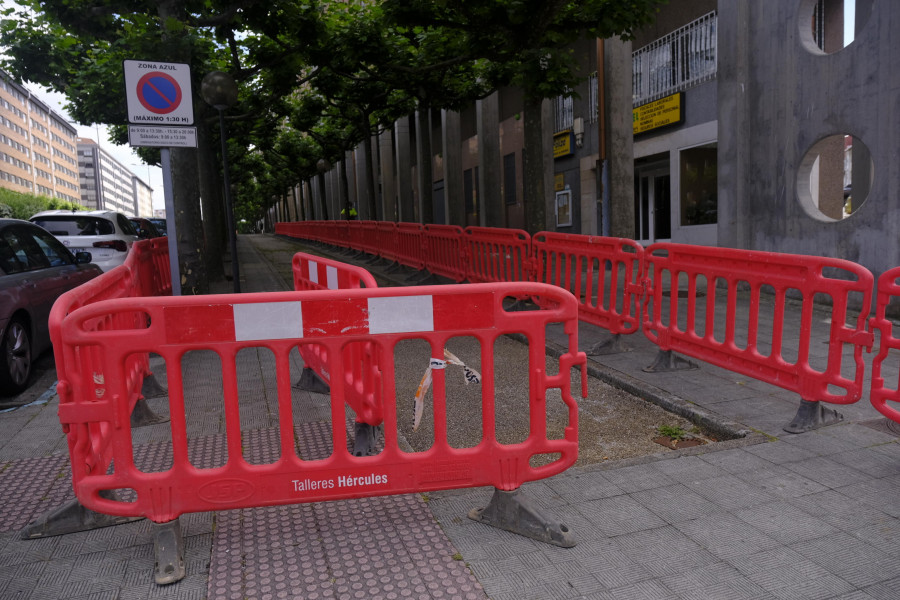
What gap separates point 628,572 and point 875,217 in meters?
7.60

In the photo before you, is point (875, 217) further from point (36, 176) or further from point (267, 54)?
point (36, 176)

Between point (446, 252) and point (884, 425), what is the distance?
27.4 ft

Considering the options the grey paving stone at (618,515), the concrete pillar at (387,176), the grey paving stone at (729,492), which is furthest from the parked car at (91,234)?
the concrete pillar at (387,176)

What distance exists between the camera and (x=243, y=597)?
2.66 m

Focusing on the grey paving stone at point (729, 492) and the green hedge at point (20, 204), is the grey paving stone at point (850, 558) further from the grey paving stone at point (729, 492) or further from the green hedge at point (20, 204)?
the green hedge at point (20, 204)

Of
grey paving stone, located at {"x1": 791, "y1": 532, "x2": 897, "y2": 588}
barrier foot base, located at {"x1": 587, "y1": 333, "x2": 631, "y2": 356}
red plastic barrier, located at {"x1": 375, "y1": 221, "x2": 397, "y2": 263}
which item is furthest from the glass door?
grey paving stone, located at {"x1": 791, "y1": 532, "x2": 897, "y2": 588}

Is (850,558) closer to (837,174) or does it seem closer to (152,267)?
(152,267)

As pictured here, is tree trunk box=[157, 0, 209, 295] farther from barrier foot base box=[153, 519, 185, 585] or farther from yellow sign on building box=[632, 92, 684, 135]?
yellow sign on building box=[632, 92, 684, 135]

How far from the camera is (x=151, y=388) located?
19.0ft

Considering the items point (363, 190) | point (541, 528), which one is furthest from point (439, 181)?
point (541, 528)

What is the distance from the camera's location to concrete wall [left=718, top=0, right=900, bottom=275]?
8.17 metres

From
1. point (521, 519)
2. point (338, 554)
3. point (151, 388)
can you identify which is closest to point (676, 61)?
point (151, 388)

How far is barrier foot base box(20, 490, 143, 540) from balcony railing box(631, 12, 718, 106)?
15.2 meters

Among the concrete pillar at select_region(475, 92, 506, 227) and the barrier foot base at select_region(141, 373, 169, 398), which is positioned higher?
the concrete pillar at select_region(475, 92, 506, 227)
